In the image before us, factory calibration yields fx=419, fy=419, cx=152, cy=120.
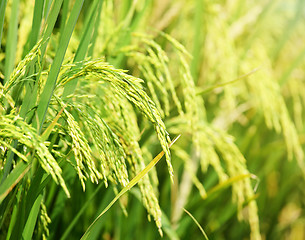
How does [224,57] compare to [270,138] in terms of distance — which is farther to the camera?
[270,138]

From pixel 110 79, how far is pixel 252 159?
1.04m

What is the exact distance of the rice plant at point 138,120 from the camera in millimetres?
600

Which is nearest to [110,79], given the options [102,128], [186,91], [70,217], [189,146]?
[102,128]

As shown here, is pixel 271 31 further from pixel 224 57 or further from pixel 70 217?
pixel 70 217

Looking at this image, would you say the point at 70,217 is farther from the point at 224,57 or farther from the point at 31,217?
the point at 224,57

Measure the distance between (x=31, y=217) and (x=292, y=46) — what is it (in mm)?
1852

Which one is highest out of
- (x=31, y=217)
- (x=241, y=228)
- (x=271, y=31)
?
(x=271, y=31)

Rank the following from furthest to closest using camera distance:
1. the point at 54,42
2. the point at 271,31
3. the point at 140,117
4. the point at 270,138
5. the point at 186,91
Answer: the point at 271,31, the point at 270,138, the point at 140,117, the point at 54,42, the point at 186,91

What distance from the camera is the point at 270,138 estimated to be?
2.02 meters

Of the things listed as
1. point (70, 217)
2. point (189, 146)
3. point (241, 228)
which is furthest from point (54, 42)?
point (241, 228)

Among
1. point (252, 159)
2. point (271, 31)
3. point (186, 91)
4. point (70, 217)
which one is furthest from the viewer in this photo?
point (271, 31)

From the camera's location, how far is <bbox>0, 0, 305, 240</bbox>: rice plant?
600mm

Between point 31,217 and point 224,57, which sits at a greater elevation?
point 224,57

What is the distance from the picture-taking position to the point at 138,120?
4.04 feet
